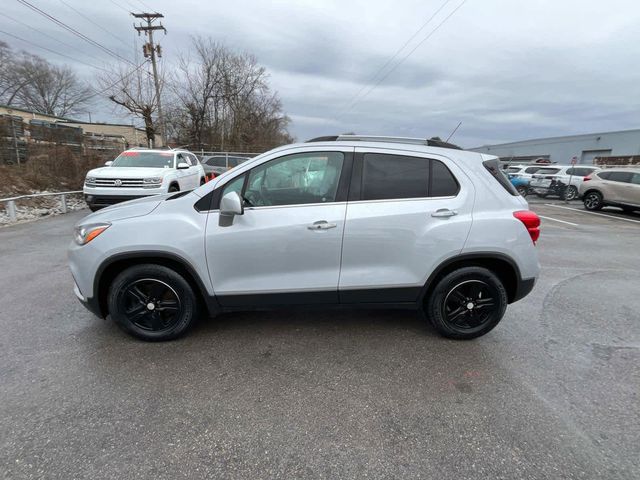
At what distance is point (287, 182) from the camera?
3.23 metres

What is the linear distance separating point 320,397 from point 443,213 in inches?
72.3

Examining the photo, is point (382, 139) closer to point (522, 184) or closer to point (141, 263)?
point (141, 263)

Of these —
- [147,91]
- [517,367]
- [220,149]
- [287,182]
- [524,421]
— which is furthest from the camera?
[220,149]

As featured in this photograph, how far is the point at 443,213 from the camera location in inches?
120

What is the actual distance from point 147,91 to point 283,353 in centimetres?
2643

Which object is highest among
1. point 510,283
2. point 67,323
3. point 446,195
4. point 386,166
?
point 386,166

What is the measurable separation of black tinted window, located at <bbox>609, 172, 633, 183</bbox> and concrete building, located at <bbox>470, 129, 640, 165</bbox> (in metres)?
18.9

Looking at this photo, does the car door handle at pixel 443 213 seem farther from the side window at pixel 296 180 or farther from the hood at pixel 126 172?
the hood at pixel 126 172

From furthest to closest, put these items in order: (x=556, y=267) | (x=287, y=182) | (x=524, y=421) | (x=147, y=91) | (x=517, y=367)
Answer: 1. (x=147, y=91)
2. (x=556, y=267)
3. (x=287, y=182)
4. (x=517, y=367)
5. (x=524, y=421)

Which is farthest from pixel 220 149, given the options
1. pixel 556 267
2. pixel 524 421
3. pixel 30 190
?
pixel 524 421

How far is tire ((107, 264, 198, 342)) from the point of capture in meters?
3.02

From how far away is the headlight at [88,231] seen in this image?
2.96m

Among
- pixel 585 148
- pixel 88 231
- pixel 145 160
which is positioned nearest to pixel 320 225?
pixel 88 231

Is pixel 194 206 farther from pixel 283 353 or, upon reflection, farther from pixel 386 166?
pixel 386 166
